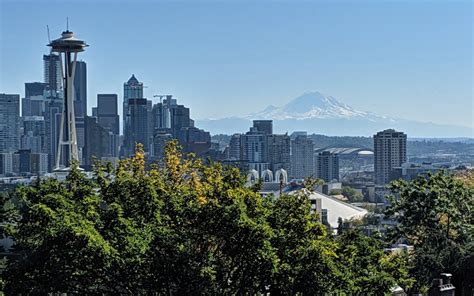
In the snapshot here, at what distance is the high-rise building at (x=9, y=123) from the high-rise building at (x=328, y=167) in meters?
59.2

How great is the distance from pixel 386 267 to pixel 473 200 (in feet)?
19.7

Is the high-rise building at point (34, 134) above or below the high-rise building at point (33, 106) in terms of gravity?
below

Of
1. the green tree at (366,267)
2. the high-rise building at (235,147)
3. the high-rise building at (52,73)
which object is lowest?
the green tree at (366,267)

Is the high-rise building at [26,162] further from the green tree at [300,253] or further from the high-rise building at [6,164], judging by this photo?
the green tree at [300,253]

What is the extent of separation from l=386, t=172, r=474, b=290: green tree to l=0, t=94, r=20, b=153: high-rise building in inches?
6494

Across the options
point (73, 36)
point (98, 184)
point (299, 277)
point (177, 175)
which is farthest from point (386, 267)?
point (73, 36)

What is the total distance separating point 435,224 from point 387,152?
146941mm

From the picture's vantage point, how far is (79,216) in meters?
13.5

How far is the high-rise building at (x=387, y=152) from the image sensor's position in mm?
162125

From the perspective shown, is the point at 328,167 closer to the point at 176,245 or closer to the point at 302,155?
the point at 302,155

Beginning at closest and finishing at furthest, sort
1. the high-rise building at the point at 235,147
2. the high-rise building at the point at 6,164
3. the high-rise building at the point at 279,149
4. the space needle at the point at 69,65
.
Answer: the space needle at the point at 69,65 → the high-rise building at the point at 6,164 → the high-rise building at the point at 279,149 → the high-rise building at the point at 235,147

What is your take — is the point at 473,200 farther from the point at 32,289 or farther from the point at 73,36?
the point at 73,36

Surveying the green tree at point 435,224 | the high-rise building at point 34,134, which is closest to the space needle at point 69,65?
the green tree at point 435,224

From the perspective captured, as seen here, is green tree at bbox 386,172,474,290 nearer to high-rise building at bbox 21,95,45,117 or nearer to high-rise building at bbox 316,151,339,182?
high-rise building at bbox 316,151,339,182
